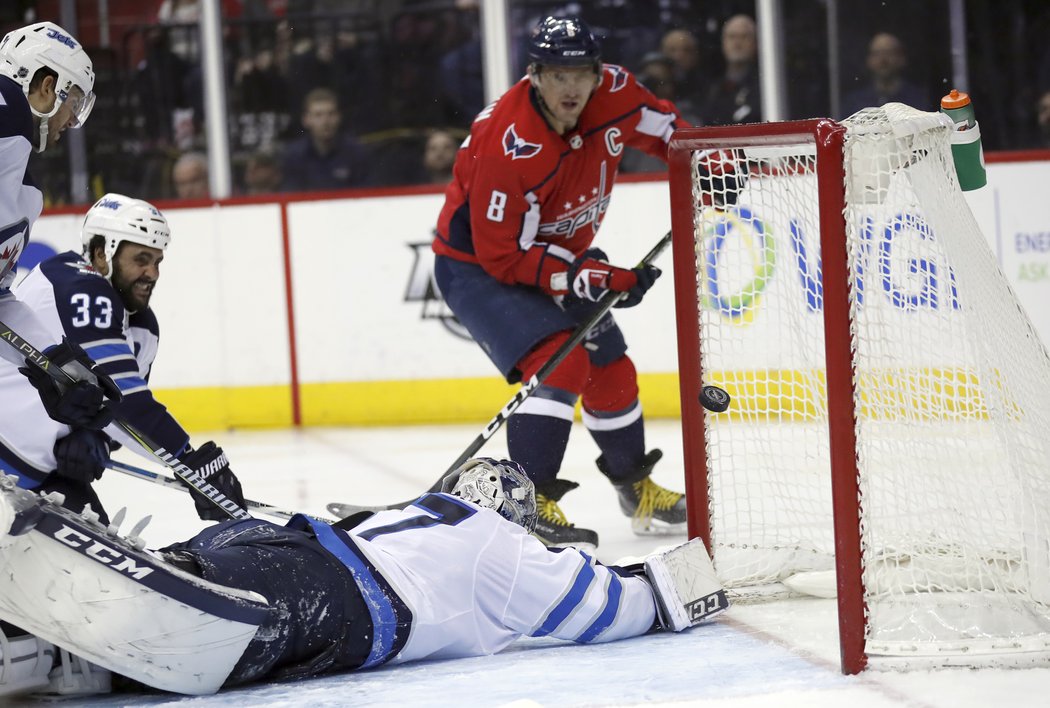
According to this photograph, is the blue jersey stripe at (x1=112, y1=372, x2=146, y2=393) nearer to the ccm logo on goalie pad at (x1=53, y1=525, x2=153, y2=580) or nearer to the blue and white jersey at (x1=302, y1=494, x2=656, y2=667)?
the blue and white jersey at (x1=302, y1=494, x2=656, y2=667)

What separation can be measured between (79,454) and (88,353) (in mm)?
186

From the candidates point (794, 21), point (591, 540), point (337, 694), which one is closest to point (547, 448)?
point (591, 540)

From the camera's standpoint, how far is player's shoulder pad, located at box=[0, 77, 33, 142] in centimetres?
228

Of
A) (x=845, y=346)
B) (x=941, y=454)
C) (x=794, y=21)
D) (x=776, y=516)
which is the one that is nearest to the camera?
(x=845, y=346)

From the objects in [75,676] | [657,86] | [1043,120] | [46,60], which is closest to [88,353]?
[46,60]

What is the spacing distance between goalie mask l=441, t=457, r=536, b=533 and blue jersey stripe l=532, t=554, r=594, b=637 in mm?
141

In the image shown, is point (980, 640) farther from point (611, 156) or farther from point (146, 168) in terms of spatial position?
point (146, 168)

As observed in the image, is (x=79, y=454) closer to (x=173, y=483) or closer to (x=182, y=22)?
(x=173, y=483)

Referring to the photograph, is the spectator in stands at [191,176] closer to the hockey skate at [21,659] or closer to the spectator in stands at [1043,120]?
the spectator in stands at [1043,120]

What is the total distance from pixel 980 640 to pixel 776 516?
80 cm

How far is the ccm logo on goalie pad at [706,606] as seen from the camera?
2404 millimetres

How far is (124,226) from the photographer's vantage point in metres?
2.98

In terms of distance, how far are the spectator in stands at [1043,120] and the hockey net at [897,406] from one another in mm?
3106

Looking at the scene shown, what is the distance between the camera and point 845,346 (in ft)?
6.76
